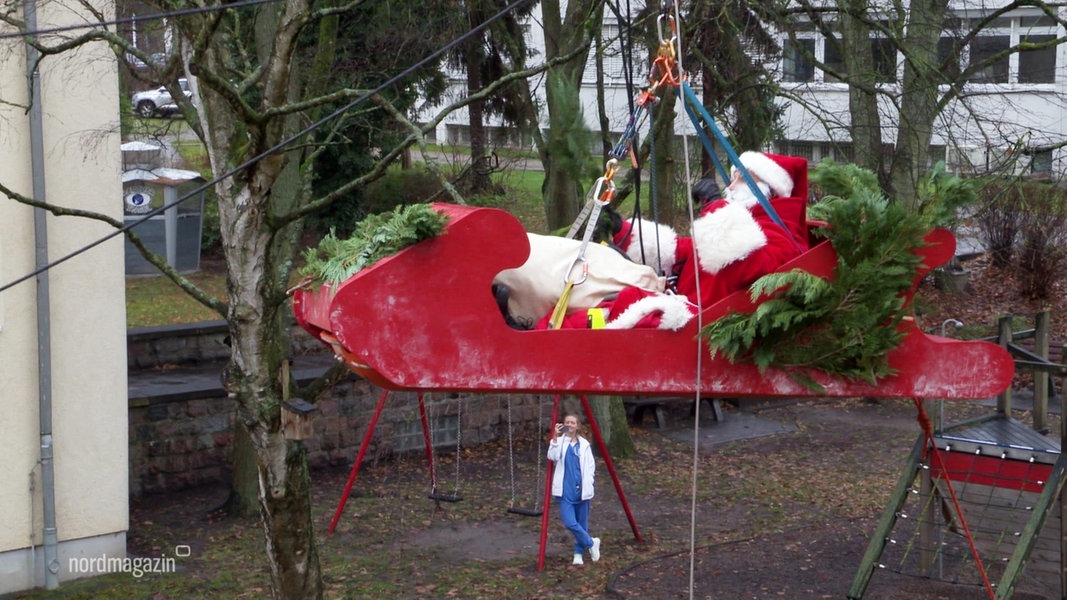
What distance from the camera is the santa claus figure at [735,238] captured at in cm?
523

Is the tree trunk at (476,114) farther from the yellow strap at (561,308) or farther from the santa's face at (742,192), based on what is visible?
the yellow strap at (561,308)

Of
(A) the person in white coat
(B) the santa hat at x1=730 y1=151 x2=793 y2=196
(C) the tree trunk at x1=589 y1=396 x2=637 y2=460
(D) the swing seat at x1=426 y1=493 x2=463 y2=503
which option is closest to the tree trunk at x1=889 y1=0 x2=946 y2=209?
(C) the tree trunk at x1=589 y1=396 x2=637 y2=460

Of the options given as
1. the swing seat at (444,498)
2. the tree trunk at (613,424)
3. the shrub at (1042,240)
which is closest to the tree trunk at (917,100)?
the tree trunk at (613,424)

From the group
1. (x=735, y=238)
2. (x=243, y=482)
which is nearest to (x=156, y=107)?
(x=243, y=482)

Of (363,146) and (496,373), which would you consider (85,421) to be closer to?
(496,373)

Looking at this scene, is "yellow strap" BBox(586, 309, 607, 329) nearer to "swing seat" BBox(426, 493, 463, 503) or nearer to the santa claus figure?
the santa claus figure

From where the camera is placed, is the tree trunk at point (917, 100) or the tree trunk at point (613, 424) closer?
the tree trunk at point (917, 100)

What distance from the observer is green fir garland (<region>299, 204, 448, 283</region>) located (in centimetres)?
476

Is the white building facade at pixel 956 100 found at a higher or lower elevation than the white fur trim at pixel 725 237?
higher

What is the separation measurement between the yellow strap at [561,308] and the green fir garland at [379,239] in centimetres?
71

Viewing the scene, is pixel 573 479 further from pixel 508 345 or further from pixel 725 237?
pixel 508 345

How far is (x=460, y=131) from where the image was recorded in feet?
82.6

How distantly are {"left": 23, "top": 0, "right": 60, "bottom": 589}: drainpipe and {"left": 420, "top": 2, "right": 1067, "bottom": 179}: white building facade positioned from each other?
14.3 ft

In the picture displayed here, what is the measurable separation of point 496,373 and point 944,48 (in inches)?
670
